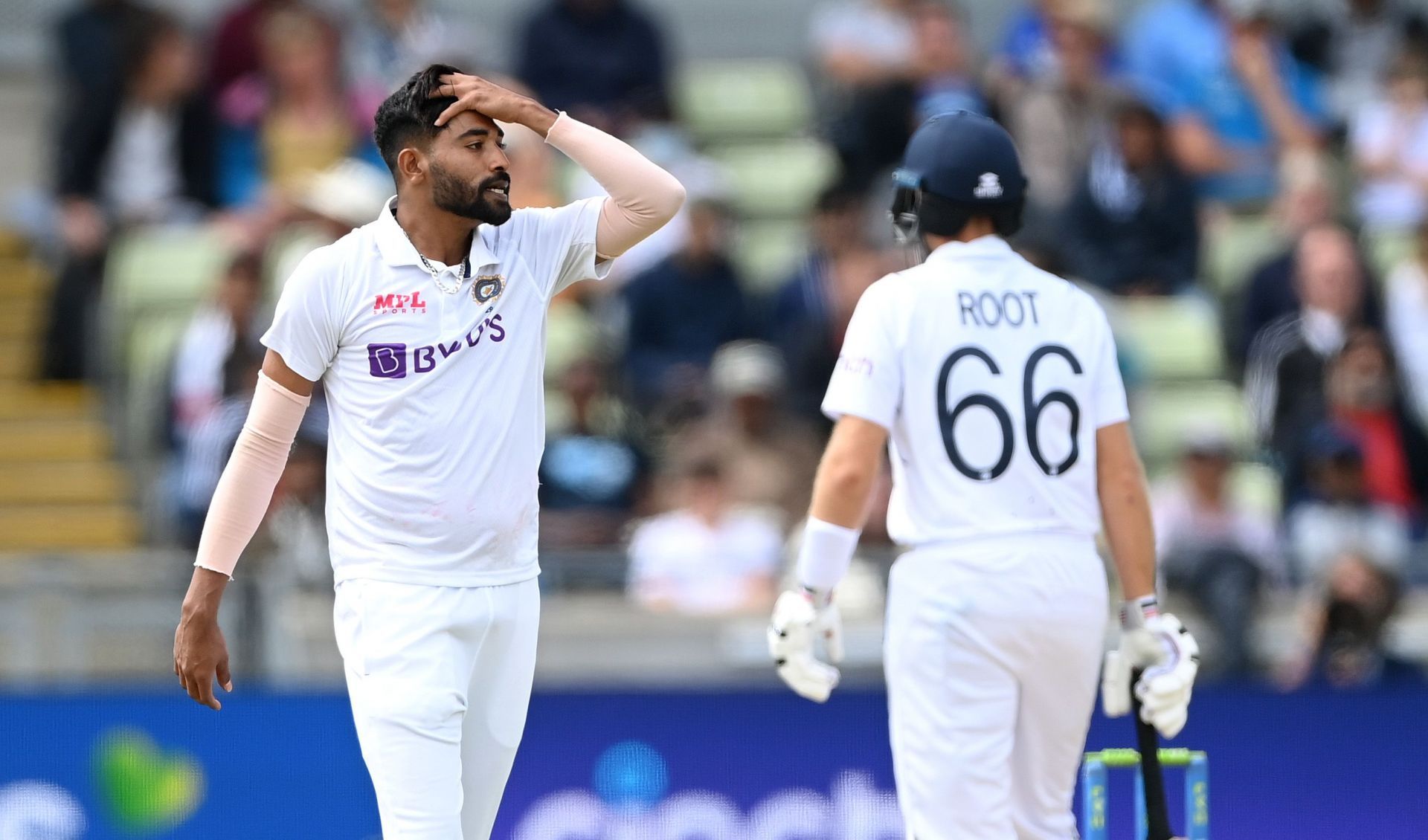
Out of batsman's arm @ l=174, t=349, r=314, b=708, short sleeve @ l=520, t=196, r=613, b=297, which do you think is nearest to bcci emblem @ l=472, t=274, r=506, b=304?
short sleeve @ l=520, t=196, r=613, b=297

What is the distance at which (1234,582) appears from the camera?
8.97 metres

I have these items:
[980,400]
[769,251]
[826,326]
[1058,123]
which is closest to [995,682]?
[980,400]

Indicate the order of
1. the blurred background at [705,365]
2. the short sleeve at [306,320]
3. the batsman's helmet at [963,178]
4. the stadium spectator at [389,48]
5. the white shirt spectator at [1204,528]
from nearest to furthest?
1. the short sleeve at [306,320]
2. the batsman's helmet at [963,178]
3. the blurred background at [705,365]
4. the white shirt spectator at [1204,528]
5. the stadium spectator at [389,48]

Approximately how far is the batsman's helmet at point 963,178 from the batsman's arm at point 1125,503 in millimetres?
634

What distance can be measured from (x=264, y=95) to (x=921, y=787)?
7.88 m

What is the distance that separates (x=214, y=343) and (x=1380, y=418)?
221 inches

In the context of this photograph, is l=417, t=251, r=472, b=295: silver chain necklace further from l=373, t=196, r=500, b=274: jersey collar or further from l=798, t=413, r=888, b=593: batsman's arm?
l=798, t=413, r=888, b=593: batsman's arm

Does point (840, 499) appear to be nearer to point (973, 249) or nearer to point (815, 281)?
point (973, 249)

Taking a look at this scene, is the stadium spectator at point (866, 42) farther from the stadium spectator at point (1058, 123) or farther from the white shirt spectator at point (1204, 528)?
the white shirt spectator at point (1204, 528)

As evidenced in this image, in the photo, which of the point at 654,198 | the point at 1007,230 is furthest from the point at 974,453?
the point at 654,198

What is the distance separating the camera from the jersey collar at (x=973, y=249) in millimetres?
5684

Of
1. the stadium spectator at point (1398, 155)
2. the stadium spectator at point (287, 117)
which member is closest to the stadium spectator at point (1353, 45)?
the stadium spectator at point (1398, 155)

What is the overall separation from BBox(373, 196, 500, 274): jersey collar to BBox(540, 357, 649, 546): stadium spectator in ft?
14.5

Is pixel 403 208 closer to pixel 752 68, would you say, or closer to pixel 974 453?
pixel 974 453
